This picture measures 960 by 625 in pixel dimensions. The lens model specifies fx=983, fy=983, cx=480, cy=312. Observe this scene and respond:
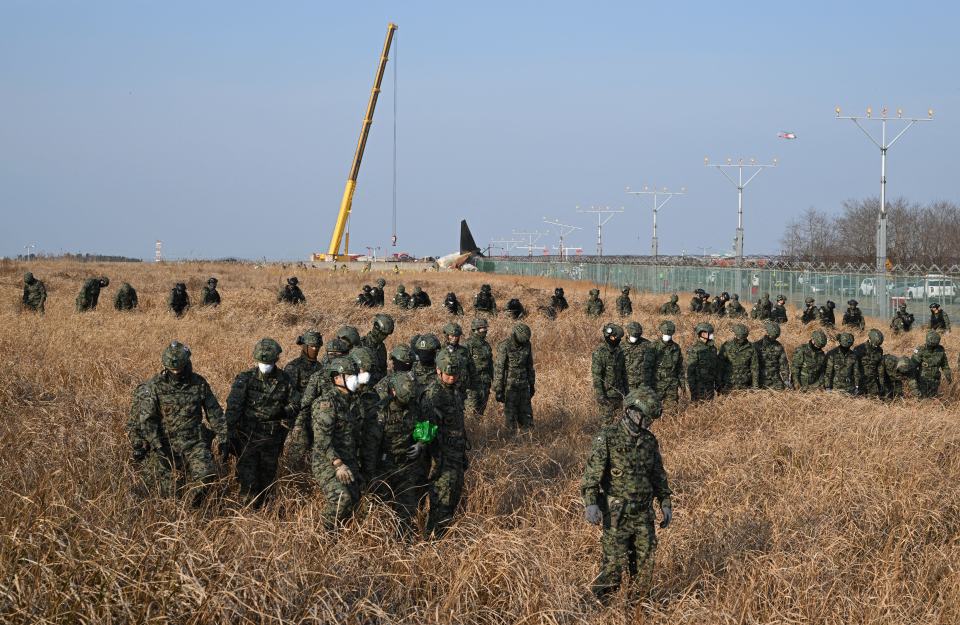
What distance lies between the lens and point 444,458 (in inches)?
299

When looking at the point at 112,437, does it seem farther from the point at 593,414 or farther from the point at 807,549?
the point at 593,414

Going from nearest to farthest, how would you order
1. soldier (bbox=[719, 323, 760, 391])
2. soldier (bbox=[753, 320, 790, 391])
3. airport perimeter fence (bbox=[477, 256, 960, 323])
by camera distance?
soldier (bbox=[719, 323, 760, 391]) < soldier (bbox=[753, 320, 790, 391]) < airport perimeter fence (bbox=[477, 256, 960, 323])

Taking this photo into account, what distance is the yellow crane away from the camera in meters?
61.4

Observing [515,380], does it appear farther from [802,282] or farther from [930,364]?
[802,282]

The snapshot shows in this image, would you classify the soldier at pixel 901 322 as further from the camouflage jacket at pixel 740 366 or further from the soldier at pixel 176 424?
the soldier at pixel 176 424

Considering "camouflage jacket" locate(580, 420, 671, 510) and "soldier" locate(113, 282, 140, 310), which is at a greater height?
"soldier" locate(113, 282, 140, 310)

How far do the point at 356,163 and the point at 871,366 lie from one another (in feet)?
164

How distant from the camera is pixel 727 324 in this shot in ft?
75.0

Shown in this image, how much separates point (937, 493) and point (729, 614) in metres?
3.72

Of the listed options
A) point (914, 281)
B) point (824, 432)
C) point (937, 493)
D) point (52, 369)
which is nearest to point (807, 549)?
point (937, 493)

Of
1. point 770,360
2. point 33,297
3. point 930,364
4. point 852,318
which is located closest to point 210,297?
point 33,297

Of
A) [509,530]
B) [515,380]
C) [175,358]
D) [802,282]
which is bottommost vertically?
[509,530]

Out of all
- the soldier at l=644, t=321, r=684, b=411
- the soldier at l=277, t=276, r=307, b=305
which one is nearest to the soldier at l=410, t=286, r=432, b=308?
the soldier at l=277, t=276, r=307, b=305

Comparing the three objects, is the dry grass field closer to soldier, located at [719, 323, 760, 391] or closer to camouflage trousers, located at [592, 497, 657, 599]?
camouflage trousers, located at [592, 497, 657, 599]
